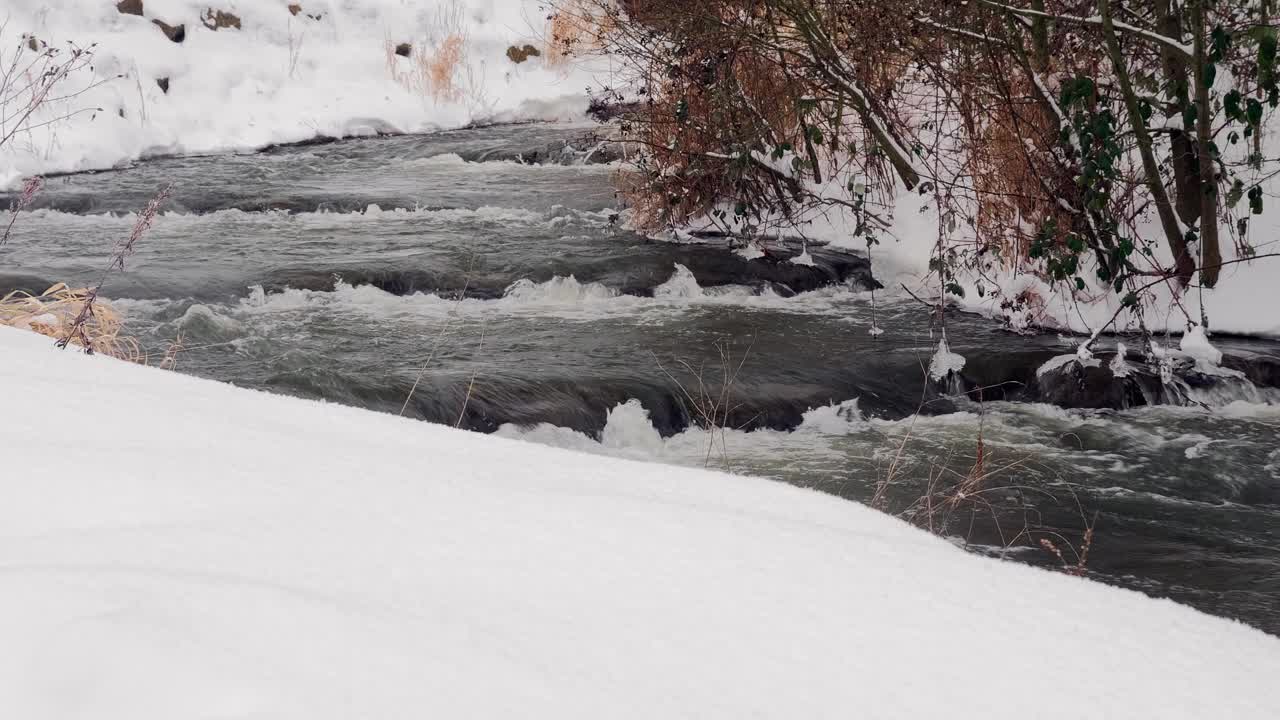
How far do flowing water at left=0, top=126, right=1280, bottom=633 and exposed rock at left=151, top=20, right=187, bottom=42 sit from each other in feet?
18.3

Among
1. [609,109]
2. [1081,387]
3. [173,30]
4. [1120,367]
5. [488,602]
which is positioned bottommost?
[488,602]

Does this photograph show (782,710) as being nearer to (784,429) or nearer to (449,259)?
(784,429)

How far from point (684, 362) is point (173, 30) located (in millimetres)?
11059

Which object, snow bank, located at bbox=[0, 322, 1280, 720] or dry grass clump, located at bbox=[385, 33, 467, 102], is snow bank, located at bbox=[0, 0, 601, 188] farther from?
snow bank, located at bbox=[0, 322, 1280, 720]

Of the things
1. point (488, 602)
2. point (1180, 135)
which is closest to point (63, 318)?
point (488, 602)

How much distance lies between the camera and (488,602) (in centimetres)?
129

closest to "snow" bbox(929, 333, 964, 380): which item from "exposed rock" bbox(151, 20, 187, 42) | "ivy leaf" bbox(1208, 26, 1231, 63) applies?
"ivy leaf" bbox(1208, 26, 1231, 63)

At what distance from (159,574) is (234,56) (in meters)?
14.2

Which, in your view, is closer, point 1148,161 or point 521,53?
point 1148,161

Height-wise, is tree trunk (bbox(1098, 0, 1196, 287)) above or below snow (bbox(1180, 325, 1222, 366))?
above

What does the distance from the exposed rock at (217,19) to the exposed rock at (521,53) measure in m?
3.62

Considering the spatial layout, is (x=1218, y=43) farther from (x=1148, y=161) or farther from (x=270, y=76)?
(x=270, y=76)

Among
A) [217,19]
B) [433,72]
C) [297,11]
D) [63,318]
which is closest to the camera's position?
[63,318]

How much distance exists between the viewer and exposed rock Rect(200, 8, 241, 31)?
14.5 meters
